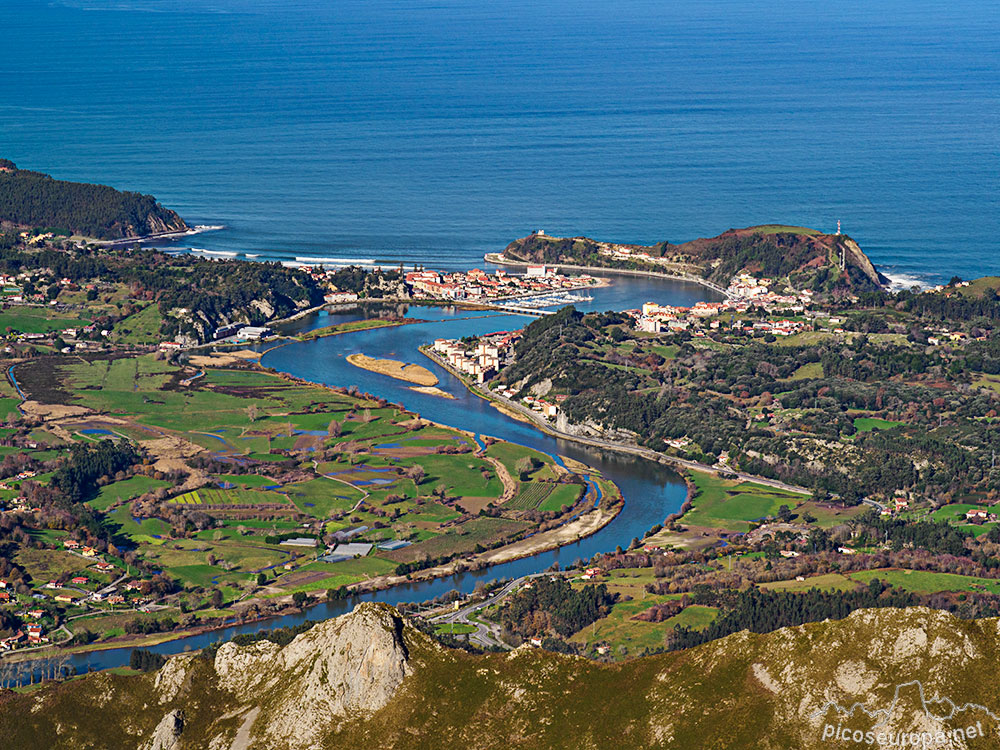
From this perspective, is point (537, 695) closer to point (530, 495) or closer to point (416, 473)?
point (530, 495)

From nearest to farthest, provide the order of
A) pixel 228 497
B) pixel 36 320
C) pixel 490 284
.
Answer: pixel 228 497, pixel 36 320, pixel 490 284

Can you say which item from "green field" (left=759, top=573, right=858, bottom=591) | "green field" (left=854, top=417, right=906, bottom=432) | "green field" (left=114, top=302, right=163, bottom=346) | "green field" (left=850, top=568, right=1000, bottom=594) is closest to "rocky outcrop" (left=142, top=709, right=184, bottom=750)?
"green field" (left=759, top=573, right=858, bottom=591)

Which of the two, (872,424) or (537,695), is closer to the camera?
(537,695)

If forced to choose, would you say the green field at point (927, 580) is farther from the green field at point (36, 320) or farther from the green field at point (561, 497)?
the green field at point (36, 320)

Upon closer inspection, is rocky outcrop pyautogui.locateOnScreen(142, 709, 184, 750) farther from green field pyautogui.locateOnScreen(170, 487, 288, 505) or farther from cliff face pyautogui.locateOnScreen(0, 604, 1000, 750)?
green field pyautogui.locateOnScreen(170, 487, 288, 505)

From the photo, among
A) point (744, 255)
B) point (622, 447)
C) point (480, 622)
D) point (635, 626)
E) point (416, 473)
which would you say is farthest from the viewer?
point (744, 255)

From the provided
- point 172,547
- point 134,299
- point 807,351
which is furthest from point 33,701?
point 134,299

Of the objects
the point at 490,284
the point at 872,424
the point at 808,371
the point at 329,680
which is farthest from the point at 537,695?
the point at 490,284
